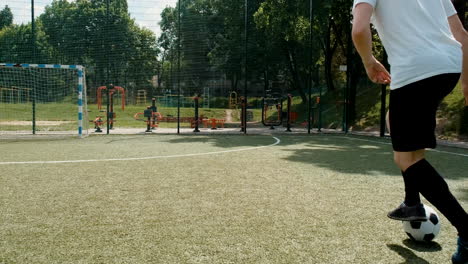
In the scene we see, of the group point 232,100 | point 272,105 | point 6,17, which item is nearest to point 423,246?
point 6,17

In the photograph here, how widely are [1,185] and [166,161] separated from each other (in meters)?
2.37

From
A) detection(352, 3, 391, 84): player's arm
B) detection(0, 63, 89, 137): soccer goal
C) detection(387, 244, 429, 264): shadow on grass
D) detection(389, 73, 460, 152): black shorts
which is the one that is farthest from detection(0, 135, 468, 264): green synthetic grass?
detection(0, 63, 89, 137): soccer goal

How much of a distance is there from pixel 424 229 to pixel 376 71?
1.03 meters

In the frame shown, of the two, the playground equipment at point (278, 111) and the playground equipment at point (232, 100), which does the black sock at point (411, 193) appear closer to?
the playground equipment at point (278, 111)

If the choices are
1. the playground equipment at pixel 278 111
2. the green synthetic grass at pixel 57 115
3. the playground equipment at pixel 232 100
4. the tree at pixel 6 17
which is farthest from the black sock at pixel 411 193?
the playground equipment at pixel 232 100

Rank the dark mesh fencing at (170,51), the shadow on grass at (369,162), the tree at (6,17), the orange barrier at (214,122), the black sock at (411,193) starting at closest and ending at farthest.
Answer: the black sock at (411,193), the shadow on grass at (369,162), the tree at (6,17), the dark mesh fencing at (170,51), the orange barrier at (214,122)

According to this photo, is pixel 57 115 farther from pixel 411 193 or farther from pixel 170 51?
pixel 411 193

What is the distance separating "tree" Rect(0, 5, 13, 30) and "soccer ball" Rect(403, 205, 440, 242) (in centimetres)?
1377

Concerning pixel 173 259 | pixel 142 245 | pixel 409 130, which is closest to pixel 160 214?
pixel 142 245

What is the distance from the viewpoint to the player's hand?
220cm

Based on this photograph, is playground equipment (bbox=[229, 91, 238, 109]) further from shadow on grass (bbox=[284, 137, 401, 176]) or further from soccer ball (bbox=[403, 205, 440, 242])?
soccer ball (bbox=[403, 205, 440, 242])

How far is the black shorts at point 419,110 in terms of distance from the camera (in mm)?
2115

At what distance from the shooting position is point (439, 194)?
214 cm

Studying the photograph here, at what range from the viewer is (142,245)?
2.36 meters
